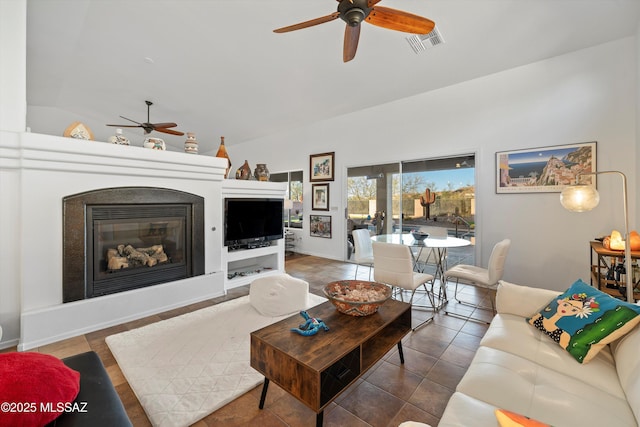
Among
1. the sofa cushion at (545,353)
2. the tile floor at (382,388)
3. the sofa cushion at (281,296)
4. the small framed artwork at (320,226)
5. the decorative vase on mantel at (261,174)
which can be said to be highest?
the decorative vase on mantel at (261,174)

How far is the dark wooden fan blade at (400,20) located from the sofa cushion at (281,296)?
2.49m

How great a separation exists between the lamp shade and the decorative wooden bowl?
1614mm

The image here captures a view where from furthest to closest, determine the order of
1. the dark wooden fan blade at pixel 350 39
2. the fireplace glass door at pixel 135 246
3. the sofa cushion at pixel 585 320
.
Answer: the fireplace glass door at pixel 135 246
the dark wooden fan blade at pixel 350 39
the sofa cushion at pixel 585 320

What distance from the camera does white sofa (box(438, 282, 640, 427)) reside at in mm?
1068

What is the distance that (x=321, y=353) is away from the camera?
4.60 ft

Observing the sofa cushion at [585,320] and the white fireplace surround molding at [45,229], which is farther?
the white fireplace surround molding at [45,229]

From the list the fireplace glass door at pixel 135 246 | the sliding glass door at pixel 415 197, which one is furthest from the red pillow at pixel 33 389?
the sliding glass door at pixel 415 197

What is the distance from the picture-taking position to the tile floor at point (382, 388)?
1578 mm

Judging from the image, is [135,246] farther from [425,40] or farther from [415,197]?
[415,197]

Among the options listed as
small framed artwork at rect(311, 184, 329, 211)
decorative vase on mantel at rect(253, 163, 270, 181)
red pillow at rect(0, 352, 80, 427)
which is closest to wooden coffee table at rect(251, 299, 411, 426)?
red pillow at rect(0, 352, 80, 427)

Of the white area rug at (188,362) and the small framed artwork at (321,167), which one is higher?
the small framed artwork at (321,167)

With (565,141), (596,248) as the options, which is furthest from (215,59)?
(596,248)

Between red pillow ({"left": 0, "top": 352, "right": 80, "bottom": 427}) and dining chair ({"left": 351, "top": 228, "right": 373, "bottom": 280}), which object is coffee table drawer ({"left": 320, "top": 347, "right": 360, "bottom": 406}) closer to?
red pillow ({"left": 0, "top": 352, "right": 80, "bottom": 427})

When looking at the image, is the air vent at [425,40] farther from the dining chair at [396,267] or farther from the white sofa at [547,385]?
the white sofa at [547,385]
